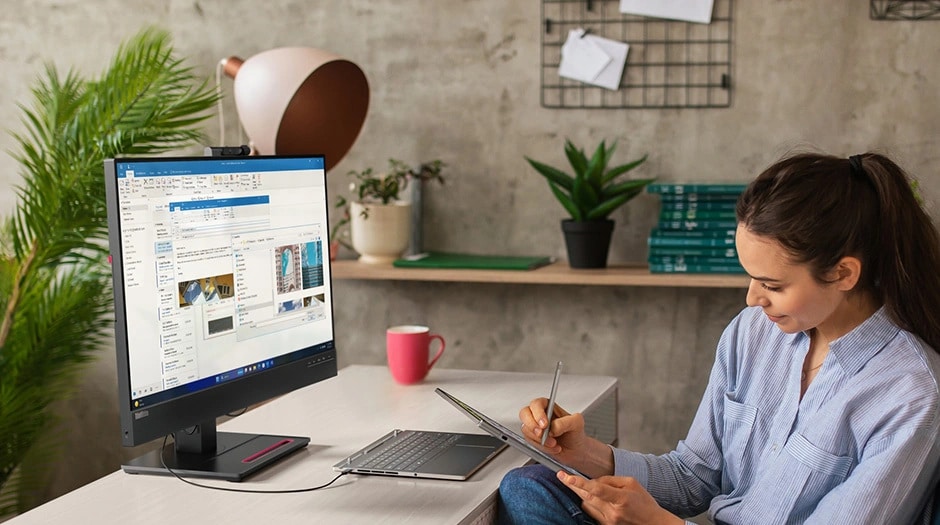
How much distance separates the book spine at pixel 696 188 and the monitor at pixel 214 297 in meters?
1.12

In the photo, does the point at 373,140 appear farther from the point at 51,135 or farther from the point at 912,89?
the point at 912,89

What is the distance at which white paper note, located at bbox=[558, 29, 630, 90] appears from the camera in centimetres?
287

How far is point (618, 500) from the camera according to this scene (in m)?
1.49

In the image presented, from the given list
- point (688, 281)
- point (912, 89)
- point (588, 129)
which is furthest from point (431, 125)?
point (912, 89)

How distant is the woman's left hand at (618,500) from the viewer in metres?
1.49

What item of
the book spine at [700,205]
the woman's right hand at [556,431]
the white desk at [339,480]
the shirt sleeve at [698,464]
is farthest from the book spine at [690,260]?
the woman's right hand at [556,431]

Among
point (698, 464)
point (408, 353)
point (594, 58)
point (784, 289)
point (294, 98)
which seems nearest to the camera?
point (784, 289)

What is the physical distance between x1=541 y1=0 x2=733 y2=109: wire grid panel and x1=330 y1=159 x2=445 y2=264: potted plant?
0.48 m

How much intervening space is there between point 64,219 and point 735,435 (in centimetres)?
186

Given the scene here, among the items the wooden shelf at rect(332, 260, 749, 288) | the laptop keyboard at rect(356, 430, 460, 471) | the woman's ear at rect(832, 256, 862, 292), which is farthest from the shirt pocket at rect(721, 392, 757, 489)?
the wooden shelf at rect(332, 260, 749, 288)

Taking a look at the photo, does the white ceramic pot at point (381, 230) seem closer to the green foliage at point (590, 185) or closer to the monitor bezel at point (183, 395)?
the green foliage at point (590, 185)

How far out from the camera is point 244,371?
1.67 meters

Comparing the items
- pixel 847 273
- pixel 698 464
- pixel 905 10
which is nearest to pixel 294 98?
pixel 698 464

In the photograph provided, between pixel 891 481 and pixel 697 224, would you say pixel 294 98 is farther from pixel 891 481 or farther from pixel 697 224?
pixel 891 481
